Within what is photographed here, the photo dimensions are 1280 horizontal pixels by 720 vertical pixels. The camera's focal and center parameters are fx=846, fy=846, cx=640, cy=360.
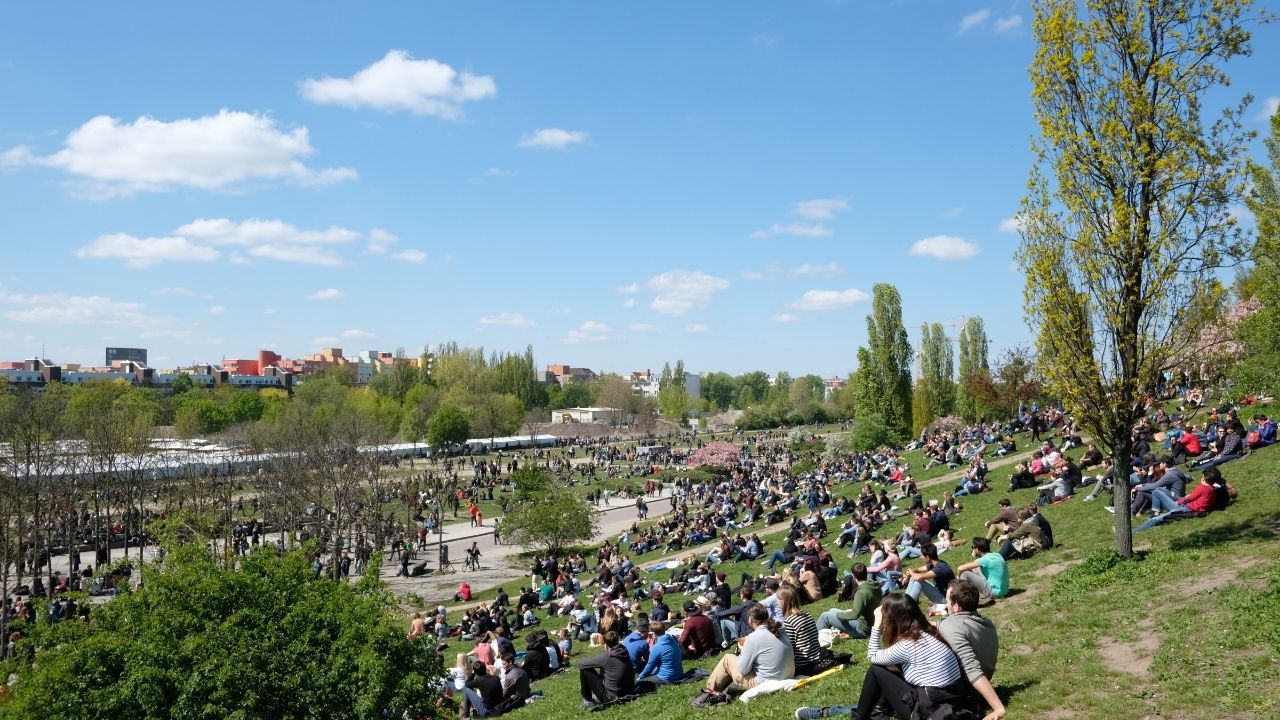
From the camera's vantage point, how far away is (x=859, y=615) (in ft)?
37.4

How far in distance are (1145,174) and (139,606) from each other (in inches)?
573

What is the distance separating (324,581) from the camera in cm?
1102

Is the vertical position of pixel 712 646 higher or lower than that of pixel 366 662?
lower

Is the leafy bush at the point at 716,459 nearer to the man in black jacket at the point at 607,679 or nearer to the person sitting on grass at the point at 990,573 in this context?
the person sitting on grass at the point at 990,573

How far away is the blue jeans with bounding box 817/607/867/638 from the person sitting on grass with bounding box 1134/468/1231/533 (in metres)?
6.20

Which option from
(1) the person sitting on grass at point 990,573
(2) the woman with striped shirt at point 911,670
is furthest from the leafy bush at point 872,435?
→ (2) the woman with striped shirt at point 911,670

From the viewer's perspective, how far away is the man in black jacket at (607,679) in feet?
35.4

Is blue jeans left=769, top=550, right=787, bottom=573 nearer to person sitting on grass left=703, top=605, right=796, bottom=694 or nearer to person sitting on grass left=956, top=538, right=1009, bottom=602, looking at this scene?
person sitting on grass left=956, top=538, right=1009, bottom=602

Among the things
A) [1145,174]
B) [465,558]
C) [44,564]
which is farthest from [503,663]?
[44,564]

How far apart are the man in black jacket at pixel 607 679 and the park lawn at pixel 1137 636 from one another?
0.33 meters

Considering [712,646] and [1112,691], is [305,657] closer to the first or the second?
[712,646]

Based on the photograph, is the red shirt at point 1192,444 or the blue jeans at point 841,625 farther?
the red shirt at point 1192,444

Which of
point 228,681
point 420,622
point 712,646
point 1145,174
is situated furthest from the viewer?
point 420,622

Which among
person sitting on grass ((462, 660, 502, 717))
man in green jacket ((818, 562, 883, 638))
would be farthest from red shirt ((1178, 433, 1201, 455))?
person sitting on grass ((462, 660, 502, 717))
